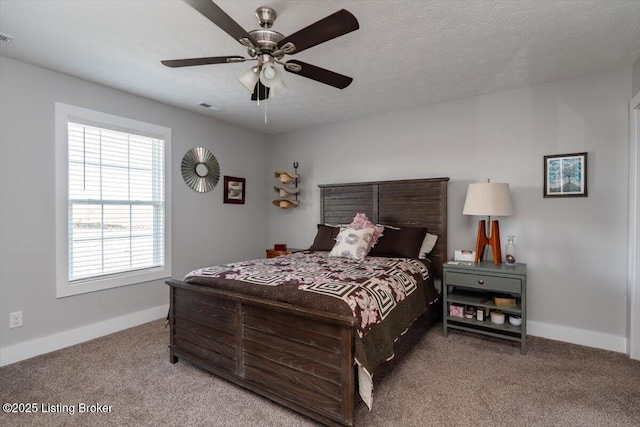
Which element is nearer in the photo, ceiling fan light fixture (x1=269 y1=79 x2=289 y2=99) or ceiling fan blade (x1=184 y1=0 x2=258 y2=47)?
ceiling fan blade (x1=184 y1=0 x2=258 y2=47)

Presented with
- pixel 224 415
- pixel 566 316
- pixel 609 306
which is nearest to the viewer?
pixel 224 415

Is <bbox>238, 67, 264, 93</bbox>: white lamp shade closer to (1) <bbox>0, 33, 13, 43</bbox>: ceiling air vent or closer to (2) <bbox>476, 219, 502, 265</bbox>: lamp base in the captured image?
(1) <bbox>0, 33, 13, 43</bbox>: ceiling air vent

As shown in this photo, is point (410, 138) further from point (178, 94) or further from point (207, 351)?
point (207, 351)

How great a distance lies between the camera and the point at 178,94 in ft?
11.0

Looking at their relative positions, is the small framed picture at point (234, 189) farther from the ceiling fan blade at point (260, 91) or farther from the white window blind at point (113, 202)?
the ceiling fan blade at point (260, 91)

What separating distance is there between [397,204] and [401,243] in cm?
63

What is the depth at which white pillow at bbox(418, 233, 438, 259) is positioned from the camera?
11.2 feet

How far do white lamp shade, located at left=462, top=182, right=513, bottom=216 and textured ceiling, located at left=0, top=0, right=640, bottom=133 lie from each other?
1.05m

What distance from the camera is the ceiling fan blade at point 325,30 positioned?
1444 mm

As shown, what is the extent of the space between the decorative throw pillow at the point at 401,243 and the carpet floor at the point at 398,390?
0.92 meters

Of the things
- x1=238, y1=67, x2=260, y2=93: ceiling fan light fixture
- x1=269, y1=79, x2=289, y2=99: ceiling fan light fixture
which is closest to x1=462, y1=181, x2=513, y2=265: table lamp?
x1=269, y1=79, x2=289, y2=99: ceiling fan light fixture

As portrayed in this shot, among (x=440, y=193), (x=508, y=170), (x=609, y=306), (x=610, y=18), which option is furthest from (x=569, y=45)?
(x=609, y=306)

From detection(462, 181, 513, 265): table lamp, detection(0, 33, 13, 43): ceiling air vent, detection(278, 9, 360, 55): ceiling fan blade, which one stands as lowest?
detection(462, 181, 513, 265): table lamp

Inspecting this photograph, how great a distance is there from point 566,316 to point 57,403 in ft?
13.7
